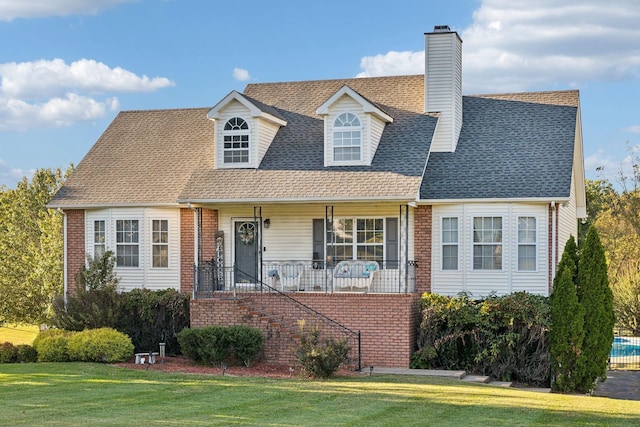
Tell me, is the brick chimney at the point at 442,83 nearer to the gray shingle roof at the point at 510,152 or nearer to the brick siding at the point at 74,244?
the gray shingle roof at the point at 510,152

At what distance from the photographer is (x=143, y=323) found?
25.2 m

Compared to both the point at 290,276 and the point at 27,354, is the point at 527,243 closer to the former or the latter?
the point at 290,276

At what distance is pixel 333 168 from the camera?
24719 millimetres

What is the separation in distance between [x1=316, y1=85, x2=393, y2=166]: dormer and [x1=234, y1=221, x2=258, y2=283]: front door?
298 cm

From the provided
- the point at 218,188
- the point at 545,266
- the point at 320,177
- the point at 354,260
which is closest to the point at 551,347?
the point at 545,266

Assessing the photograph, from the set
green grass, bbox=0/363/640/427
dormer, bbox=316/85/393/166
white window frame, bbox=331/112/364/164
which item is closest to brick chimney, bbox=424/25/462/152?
dormer, bbox=316/85/393/166

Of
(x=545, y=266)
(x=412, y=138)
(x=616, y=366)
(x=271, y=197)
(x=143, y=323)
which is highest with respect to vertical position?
(x=412, y=138)

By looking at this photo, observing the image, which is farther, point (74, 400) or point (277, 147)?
point (277, 147)

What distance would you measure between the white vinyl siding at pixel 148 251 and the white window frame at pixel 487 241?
8666mm

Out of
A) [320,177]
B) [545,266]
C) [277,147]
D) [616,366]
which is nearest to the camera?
[545,266]

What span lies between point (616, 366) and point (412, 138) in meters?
10.5

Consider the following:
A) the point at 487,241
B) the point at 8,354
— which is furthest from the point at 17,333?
the point at 487,241

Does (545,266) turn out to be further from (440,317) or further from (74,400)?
(74,400)

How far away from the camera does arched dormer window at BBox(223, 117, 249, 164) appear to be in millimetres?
25578
